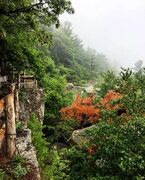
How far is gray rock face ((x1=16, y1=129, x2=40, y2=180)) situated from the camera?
45.7 feet

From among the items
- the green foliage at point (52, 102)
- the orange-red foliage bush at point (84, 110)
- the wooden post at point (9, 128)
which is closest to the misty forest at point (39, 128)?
the wooden post at point (9, 128)

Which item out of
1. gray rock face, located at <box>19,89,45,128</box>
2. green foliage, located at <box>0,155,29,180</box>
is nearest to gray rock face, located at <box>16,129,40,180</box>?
green foliage, located at <box>0,155,29,180</box>

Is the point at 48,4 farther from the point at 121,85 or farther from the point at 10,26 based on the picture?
the point at 121,85

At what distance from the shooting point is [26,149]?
15000 mm

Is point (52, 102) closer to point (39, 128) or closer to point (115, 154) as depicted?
point (39, 128)

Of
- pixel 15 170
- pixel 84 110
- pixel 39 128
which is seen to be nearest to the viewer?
pixel 15 170

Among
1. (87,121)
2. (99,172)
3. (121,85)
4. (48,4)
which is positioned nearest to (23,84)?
(87,121)

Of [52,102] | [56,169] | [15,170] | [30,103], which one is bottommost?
[56,169]

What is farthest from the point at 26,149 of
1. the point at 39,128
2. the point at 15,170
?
the point at 39,128

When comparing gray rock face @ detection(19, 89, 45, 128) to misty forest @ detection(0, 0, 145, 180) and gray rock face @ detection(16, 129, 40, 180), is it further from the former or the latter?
gray rock face @ detection(16, 129, 40, 180)

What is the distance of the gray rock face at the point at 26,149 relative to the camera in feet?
45.7

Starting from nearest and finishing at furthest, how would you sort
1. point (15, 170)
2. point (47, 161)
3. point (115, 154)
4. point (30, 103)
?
point (15, 170), point (115, 154), point (47, 161), point (30, 103)

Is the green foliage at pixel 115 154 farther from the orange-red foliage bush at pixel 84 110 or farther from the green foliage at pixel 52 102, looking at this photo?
the green foliage at pixel 52 102

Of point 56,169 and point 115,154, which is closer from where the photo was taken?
point 115,154
